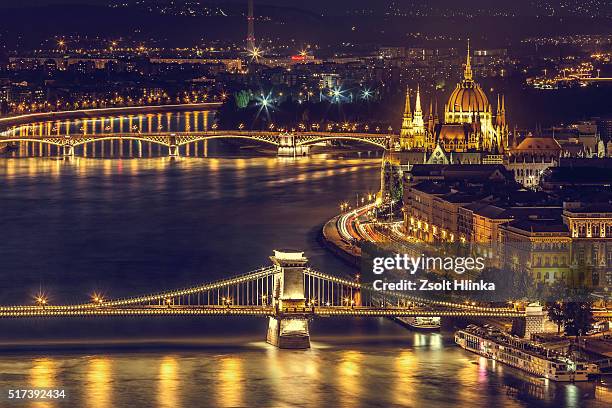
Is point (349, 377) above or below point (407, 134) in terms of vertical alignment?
below

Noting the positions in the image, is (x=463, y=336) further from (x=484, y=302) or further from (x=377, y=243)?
(x=377, y=243)

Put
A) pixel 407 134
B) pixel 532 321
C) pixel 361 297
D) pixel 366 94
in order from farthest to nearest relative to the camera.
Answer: pixel 366 94, pixel 407 134, pixel 361 297, pixel 532 321

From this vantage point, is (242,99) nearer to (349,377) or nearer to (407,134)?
(407,134)

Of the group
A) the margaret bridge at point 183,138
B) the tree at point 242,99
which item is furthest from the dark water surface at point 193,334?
the tree at point 242,99

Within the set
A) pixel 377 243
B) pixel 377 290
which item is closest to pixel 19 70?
pixel 377 243

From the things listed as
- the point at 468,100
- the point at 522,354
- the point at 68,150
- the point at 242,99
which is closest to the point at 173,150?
the point at 68,150

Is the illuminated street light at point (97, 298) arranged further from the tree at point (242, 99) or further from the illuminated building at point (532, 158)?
the tree at point (242, 99)
